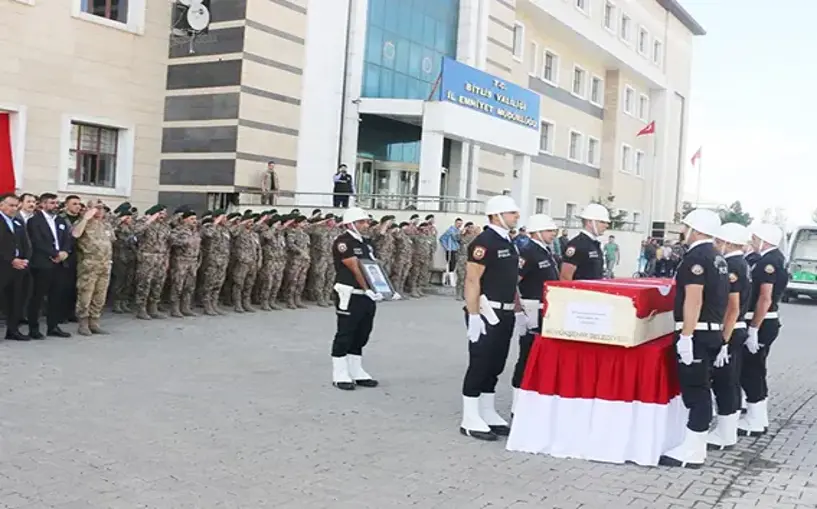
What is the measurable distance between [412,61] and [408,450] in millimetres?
22034

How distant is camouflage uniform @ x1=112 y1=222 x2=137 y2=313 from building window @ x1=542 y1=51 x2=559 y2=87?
27.9 meters

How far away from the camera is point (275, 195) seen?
845 inches

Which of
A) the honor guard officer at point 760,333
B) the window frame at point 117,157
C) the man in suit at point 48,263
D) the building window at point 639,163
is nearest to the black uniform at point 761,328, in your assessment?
the honor guard officer at point 760,333

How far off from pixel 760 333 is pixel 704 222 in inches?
84.1

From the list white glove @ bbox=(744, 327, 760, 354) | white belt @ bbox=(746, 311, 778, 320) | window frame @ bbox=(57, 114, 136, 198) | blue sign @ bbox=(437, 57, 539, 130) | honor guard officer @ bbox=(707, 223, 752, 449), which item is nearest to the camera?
honor guard officer @ bbox=(707, 223, 752, 449)

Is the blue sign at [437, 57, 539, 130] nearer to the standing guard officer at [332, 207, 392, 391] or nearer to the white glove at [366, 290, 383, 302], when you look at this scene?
the standing guard officer at [332, 207, 392, 391]

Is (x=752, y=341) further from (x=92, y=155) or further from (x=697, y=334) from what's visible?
(x=92, y=155)

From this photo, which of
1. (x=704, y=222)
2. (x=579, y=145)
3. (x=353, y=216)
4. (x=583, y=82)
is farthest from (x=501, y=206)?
(x=583, y=82)

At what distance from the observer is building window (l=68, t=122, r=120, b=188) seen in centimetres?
2008

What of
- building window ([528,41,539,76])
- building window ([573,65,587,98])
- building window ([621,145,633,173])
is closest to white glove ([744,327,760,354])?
building window ([528,41,539,76])

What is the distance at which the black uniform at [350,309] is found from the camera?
348 inches

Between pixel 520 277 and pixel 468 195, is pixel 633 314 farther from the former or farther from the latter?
pixel 468 195

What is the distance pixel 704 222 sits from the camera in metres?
6.91

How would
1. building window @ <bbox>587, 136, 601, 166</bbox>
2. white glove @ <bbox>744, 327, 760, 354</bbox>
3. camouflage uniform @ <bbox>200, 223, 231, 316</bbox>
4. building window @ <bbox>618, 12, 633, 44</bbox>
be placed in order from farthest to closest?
building window @ <bbox>618, 12, 633, 44</bbox> → building window @ <bbox>587, 136, 601, 166</bbox> → camouflage uniform @ <bbox>200, 223, 231, 316</bbox> → white glove @ <bbox>744, 327, 760, 354</bbox>
